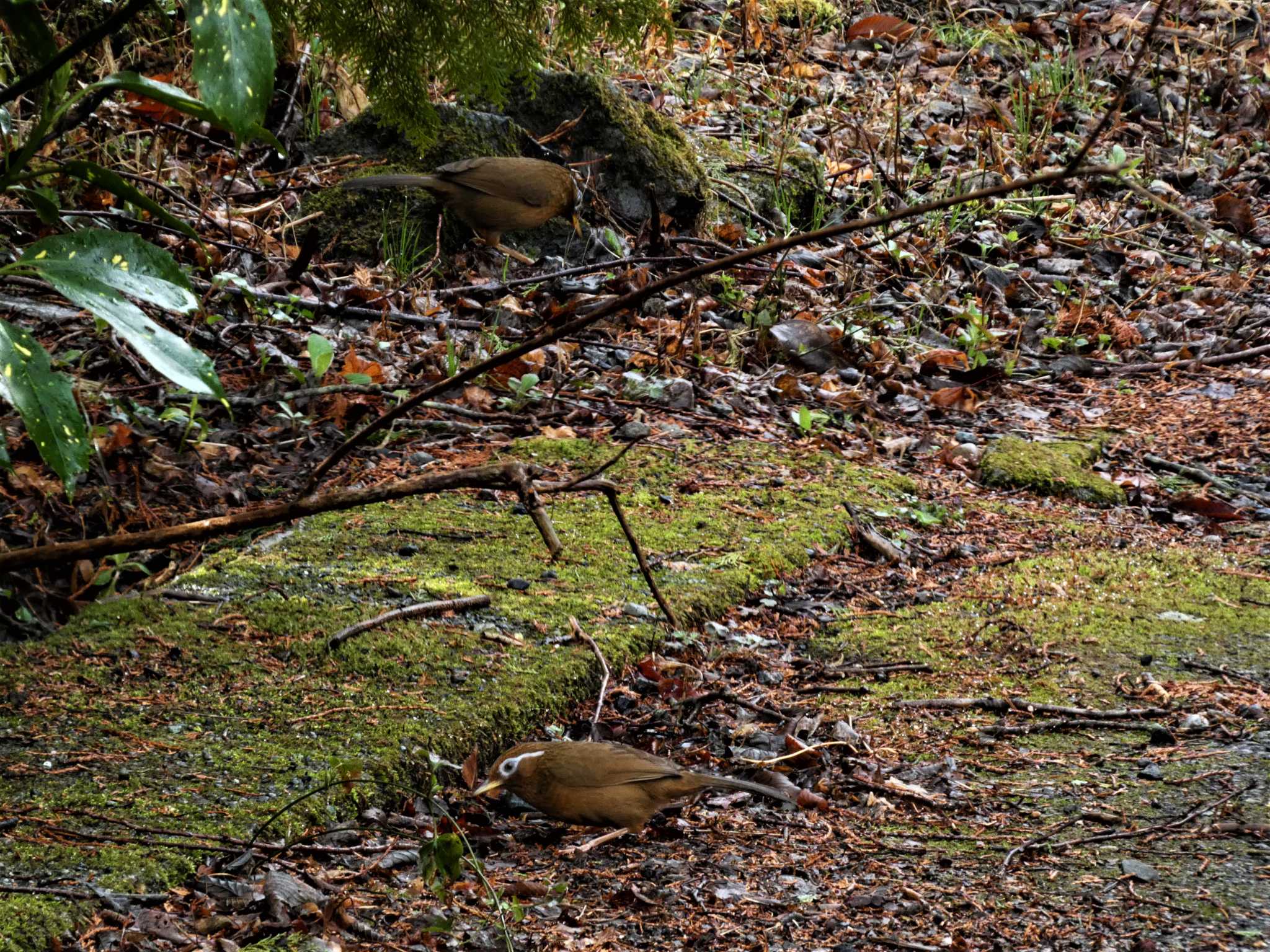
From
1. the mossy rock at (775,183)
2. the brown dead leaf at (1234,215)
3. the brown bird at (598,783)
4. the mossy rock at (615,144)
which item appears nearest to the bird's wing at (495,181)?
the mossy rock at (615,144)

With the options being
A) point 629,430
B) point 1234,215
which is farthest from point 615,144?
point 1234,215

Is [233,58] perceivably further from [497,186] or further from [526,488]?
[497,186]

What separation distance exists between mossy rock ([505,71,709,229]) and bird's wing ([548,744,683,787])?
14.6ft

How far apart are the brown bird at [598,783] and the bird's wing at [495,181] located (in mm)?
3289

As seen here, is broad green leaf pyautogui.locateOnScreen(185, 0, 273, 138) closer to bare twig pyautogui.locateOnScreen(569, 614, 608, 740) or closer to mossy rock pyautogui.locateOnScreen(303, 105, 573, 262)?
bare twig pyautogui.locateOnScreen(569, 614, 608, 740)

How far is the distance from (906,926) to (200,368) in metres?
1.32

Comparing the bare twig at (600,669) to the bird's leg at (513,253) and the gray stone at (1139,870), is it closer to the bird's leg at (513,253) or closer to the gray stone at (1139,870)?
Result: the gray stone at (1139,870)

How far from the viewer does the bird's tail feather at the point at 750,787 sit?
7.47 feet

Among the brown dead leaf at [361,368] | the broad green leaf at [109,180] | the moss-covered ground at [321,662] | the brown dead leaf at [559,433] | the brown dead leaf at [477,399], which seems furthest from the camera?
the brown dead leaf at [477,399]

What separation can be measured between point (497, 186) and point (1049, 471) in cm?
256

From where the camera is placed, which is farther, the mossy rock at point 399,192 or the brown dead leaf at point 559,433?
the mossy rock at point 399,192

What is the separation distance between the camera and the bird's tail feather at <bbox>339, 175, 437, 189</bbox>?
503 centimetres

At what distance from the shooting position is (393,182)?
5.04 meters

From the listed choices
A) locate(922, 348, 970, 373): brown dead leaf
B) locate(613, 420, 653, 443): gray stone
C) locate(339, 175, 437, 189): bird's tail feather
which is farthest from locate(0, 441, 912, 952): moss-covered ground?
locate(922, 348, 970, 373): brown dead leaf
